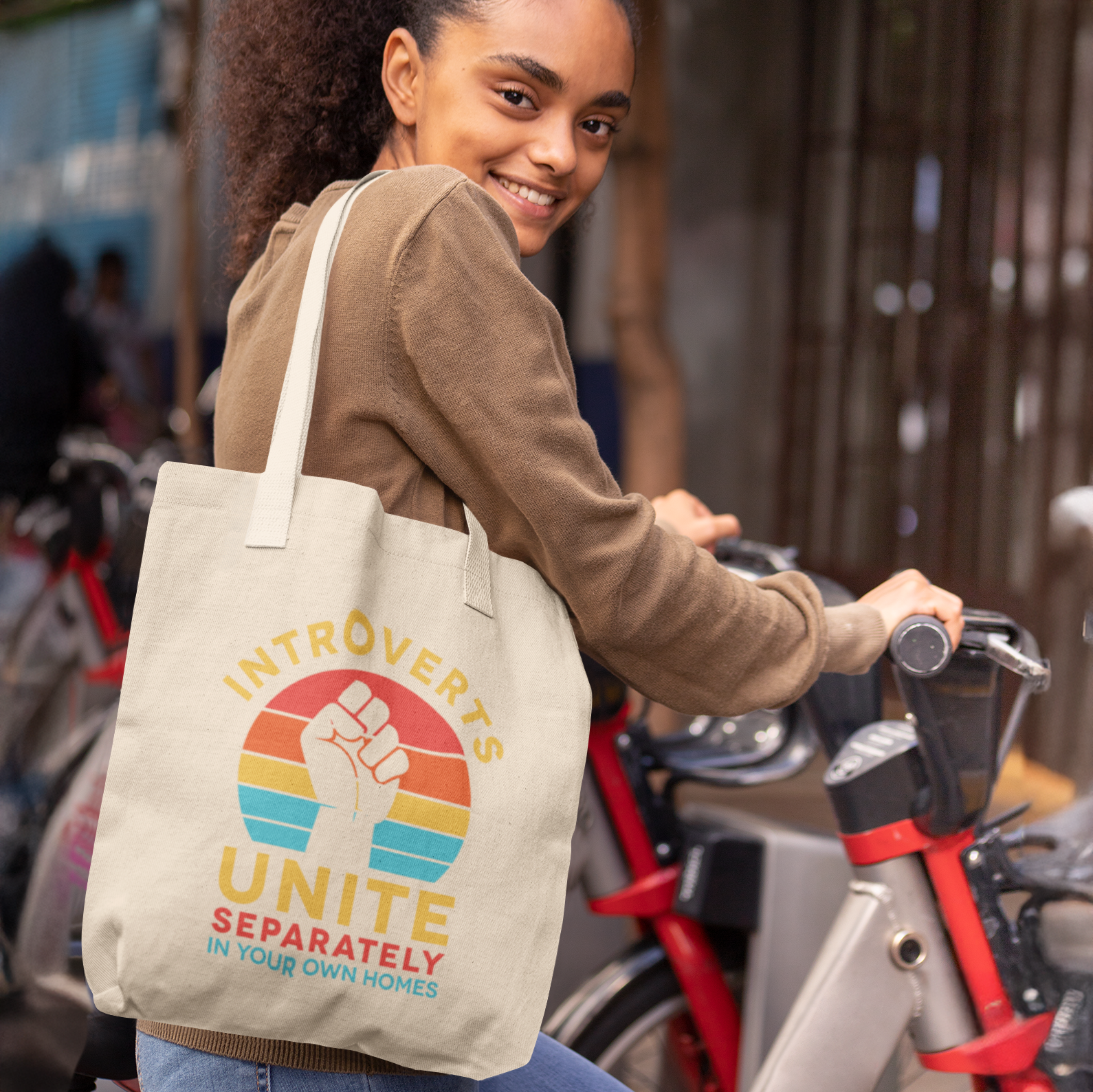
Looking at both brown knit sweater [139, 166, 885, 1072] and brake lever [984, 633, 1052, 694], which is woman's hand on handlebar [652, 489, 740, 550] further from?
brown knit sweater [139, 166, 885, 1072]

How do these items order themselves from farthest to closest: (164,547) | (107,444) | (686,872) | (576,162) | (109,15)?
1. (109,15)
2. (107,444)
3. (686,872)
4. (576,162)
5. (164,547)

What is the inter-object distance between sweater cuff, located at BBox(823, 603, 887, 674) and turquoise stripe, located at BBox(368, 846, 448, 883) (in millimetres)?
497

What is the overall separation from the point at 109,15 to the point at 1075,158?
788cm

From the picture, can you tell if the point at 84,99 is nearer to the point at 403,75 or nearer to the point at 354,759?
the point at 403,75

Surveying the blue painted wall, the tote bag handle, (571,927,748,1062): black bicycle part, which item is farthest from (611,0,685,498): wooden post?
the blue painted wall

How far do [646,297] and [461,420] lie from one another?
Result: 3.07 m

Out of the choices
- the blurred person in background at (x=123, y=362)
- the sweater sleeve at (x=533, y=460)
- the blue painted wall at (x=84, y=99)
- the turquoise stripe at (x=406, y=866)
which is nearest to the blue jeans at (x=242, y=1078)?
the turquoise stripe at (x=406, y=866)

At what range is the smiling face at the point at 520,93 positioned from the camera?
4.22 feet

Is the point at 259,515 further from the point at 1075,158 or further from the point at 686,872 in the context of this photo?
the point at 1075,158

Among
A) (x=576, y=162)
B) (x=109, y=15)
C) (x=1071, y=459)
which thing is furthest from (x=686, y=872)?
(x=109, y=15)

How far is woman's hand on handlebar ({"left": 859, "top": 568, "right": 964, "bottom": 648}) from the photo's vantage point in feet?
4.78

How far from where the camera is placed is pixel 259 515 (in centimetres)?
108

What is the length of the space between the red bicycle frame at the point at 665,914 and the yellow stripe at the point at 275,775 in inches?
44.8

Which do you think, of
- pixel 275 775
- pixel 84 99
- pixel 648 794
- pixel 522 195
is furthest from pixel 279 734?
Answer: pixel 84 99
